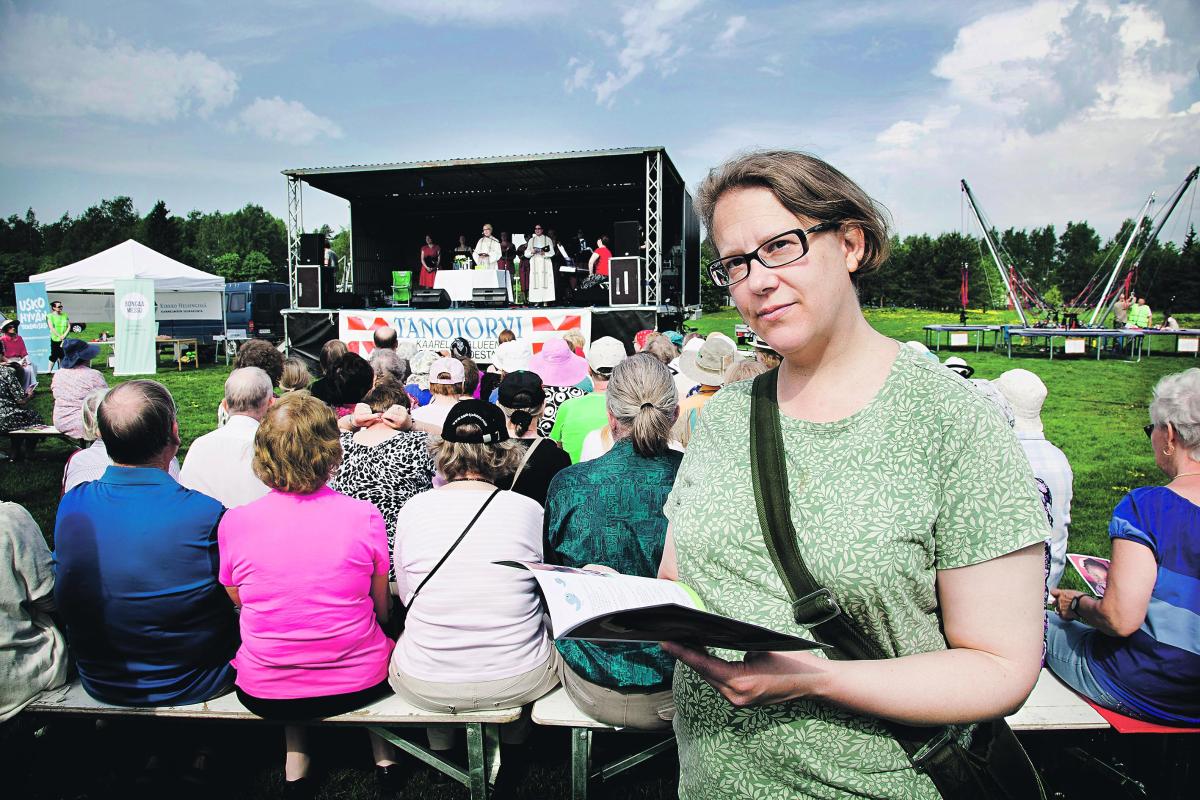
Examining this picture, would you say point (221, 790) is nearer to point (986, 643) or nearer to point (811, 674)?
point (811, 674)

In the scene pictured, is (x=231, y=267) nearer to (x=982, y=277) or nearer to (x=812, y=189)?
(x=982, y=277)

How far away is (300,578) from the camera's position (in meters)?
2.32

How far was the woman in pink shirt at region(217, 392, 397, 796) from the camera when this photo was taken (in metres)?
2.32

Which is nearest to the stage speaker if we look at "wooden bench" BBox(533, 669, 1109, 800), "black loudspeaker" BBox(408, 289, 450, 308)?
"black loudspeaker" BBox(408, 289, 450, 308)

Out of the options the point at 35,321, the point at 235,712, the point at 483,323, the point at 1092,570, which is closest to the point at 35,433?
the point at 483,323

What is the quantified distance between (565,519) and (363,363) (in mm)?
3190

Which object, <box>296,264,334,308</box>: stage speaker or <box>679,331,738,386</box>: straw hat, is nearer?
<box>679,331,738,386</box>: straw hat

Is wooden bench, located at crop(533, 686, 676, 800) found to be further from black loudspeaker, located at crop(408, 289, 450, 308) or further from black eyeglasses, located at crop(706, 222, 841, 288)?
black loudspeaker, located at crop(408, 289, 450, 308)

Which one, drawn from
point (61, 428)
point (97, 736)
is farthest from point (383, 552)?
point (61, 428)

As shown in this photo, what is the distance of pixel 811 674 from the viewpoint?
951 mm

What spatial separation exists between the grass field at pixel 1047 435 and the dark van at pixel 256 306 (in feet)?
20.7

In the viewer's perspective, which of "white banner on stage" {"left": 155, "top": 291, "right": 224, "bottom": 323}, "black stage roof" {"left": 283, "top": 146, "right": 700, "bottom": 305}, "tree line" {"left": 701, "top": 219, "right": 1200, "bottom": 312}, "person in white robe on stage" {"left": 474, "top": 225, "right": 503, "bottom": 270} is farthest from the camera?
"tree line" {"left": 701, "top": 219, "right": 1200, "bottom": 312}

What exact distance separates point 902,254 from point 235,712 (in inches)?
1671

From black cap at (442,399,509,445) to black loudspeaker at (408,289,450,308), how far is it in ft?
35.7
